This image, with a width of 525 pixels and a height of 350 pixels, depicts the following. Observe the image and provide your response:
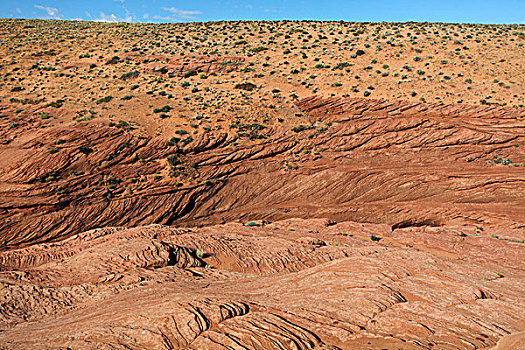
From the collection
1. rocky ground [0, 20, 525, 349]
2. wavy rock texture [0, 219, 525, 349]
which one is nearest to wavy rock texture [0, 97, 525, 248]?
rocky ground [0, 20, 525, 349]

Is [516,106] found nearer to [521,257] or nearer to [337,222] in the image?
[521,257]

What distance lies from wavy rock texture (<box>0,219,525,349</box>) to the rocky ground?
0.09 metres

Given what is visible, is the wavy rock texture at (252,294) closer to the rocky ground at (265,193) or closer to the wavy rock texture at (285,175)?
the rocky ground at (265,193)

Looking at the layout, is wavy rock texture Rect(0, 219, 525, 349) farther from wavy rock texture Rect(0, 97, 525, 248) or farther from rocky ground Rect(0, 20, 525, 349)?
wavy rock texture Rect(0, 97, 525, 248)

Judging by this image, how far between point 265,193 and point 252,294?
1582cm

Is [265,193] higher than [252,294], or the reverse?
[265,193]

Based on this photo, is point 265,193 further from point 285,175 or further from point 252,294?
point 252,294

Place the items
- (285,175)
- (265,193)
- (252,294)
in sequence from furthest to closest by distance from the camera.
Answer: (285,175)
(265,193)
(252,294)

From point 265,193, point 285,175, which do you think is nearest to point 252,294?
point 265,193

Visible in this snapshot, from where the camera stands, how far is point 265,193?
87.2ft

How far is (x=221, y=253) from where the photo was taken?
1723 centimetres

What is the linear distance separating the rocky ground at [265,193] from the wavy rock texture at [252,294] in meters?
0.09

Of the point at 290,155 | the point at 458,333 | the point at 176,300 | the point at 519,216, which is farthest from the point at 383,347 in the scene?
the point at 519,216

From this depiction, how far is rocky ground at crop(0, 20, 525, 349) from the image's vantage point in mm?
8969
